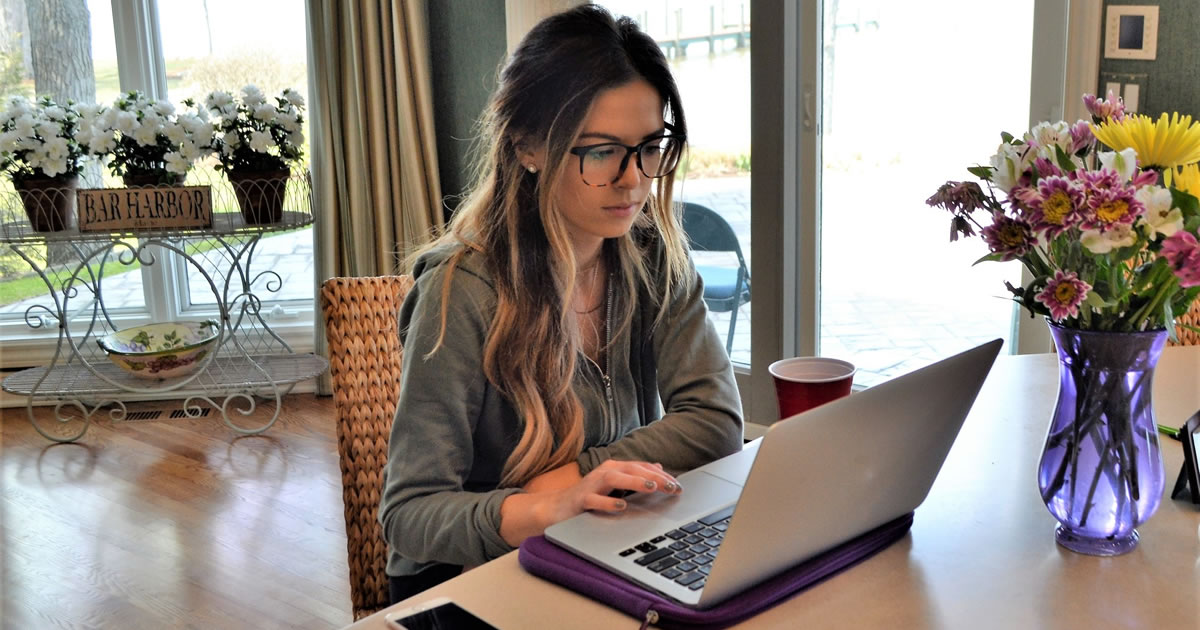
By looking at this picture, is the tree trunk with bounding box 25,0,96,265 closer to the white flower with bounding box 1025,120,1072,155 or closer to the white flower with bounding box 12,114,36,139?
the white flower with bounding box 12,114,36,139

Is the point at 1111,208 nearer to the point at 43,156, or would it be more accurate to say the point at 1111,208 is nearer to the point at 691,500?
the point at 691,500

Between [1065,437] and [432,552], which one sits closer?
[1065,437]

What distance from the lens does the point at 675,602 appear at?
0.87 meters

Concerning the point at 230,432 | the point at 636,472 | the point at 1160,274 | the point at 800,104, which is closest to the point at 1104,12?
the point at 800,104

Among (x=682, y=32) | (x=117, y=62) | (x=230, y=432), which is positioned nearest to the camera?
(x=682, y=32)

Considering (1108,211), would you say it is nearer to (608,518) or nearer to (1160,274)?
(1160,274)

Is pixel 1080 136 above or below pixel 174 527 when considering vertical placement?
above

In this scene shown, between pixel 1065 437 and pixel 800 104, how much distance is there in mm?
2102

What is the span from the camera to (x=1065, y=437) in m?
0.96

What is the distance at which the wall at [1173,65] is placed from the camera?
2.11 m

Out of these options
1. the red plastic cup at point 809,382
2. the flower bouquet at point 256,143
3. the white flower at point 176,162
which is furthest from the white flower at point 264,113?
the red plastic cup at point 809,382

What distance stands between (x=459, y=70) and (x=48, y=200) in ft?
4.47

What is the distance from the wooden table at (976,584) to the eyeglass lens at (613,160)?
505 mm

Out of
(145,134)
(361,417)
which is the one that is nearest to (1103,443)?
(361,417)
